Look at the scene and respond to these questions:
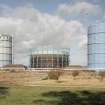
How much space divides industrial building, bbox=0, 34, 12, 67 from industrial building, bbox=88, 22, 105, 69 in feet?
109

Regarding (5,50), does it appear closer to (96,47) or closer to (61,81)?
(96,47)

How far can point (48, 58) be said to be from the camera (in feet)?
409

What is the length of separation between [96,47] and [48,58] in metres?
28.2

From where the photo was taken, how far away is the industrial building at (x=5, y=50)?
12092 centimetres

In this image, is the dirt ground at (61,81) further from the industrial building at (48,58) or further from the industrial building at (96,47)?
the industrial building at (48,58)

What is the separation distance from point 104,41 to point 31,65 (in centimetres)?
3624

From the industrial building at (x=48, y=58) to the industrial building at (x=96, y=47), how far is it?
74.7 feet

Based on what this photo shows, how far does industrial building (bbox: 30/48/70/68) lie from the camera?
124m

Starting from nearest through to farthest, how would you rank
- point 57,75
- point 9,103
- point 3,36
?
point 9,103 → point 57,75 → point 3,36

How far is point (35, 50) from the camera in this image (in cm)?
12731

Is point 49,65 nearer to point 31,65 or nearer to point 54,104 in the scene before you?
point 31,65

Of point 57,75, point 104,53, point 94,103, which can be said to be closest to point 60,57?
point 104,53

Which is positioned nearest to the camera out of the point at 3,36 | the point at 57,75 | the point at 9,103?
the point at 9,103

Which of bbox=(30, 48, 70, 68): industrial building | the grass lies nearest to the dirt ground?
the grass
